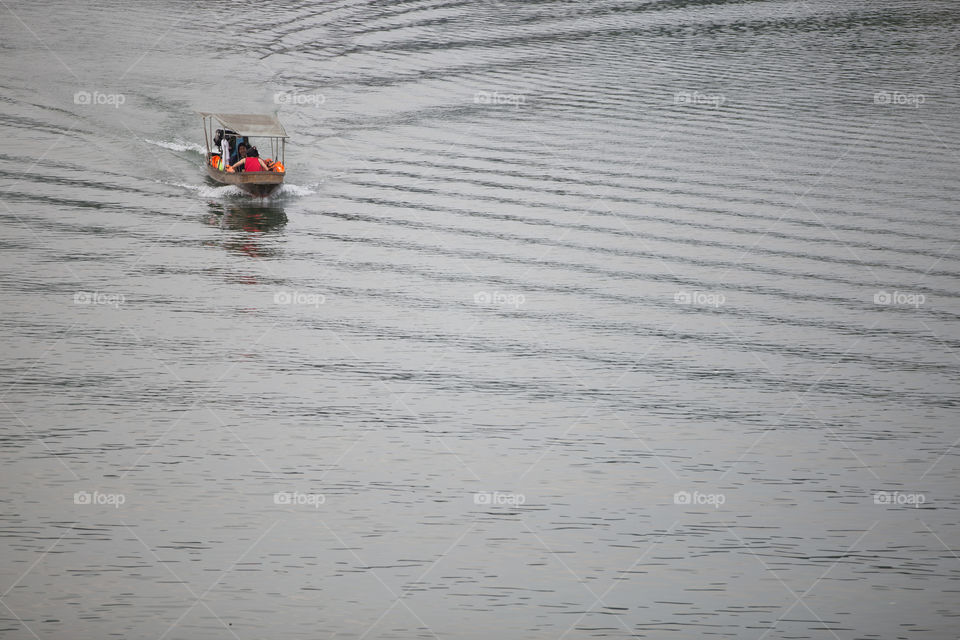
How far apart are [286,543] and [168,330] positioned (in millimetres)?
8247

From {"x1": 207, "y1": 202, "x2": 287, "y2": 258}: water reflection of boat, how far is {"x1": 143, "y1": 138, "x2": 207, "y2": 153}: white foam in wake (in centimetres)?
586

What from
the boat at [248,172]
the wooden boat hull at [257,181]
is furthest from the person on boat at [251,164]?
the wooden boat hull at [257,181]

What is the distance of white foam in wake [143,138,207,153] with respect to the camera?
36.9 m

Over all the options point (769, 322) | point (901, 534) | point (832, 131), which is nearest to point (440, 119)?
point (832, 131)

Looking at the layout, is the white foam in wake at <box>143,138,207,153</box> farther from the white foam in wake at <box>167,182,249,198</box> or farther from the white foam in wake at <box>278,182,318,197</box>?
the white foam in wake at <box>278,182,318,197</box>

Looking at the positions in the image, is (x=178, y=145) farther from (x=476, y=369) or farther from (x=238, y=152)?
(x=476, y=369)

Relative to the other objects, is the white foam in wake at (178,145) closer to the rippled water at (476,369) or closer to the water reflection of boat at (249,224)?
the rippled water at (476,369)

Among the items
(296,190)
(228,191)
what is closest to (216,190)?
(228,191)

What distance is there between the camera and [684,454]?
17750mm

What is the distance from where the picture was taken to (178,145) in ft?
122

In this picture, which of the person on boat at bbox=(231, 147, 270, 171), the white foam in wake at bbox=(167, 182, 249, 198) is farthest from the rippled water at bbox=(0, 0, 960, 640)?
the person on boat at bbox=(231, 147, 270, 171)

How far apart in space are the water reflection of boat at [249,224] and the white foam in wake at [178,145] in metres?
5.86

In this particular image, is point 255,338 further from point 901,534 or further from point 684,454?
point 901,534

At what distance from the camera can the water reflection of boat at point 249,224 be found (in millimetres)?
27742
